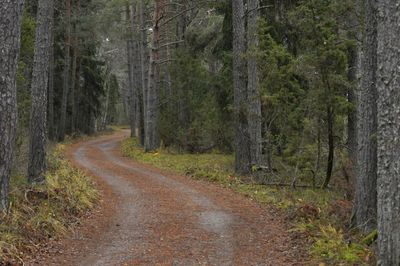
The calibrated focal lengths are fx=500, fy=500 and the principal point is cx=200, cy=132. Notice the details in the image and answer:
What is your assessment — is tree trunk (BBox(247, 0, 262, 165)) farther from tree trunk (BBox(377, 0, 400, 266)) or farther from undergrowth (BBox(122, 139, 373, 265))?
tree trunk (BBox(377, 0, 400, 266))

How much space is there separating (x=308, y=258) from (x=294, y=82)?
8.21 m

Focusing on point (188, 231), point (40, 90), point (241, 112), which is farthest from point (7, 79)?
point (241, 112)

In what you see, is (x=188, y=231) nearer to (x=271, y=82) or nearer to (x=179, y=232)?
(x=179, y=232)

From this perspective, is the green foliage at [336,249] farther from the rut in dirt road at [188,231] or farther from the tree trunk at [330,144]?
the tree trunk at [330,144]

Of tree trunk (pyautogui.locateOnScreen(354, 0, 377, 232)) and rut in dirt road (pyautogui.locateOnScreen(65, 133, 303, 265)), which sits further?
tree trunk (pyautogui.locateOnScreen(354, 0, 377, 232))

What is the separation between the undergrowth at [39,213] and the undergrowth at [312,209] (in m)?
4.23

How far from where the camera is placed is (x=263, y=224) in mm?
9961

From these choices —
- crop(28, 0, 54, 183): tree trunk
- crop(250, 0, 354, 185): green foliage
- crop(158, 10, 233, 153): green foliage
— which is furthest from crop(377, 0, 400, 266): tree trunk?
crop(158, 10, 233, 153): green foliage

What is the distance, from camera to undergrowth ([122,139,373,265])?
7.42 m

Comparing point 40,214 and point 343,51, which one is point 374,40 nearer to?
point 343,51

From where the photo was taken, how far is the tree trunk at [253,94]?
50.9 ft

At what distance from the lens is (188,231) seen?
9344 millimetres

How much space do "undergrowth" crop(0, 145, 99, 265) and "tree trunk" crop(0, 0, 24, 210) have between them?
1.70 feet

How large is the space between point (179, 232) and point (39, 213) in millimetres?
2559
